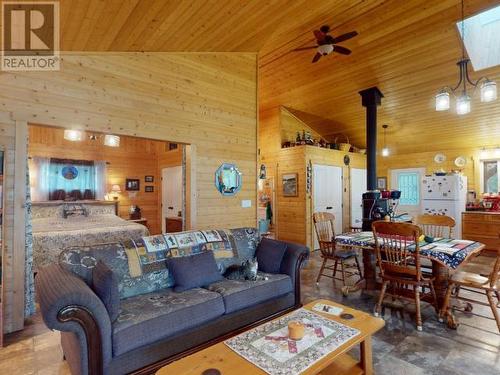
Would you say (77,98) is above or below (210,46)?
below

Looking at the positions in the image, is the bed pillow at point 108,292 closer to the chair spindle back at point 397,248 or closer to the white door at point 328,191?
the chair spindle back at point 397,248

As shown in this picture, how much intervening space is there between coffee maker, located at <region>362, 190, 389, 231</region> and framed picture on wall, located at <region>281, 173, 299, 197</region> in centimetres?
157

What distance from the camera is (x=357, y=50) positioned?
4.55m

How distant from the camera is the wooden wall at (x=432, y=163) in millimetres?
6523

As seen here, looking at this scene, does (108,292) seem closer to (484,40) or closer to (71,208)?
(71,208)

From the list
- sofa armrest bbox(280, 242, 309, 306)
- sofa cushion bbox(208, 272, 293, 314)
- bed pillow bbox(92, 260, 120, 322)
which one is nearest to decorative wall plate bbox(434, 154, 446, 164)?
sofa armrest bbox(280, 242, 309, 306)

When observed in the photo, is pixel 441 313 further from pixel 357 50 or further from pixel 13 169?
pixel 13 169

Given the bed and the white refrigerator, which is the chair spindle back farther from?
the white refrigerator

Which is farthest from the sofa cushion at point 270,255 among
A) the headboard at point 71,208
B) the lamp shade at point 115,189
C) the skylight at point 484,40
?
the lamp shade at point 115,189

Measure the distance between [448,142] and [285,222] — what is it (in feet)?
14.0

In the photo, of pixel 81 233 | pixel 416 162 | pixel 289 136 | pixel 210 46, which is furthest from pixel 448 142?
pixel 81 233

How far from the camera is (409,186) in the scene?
25.2 feet

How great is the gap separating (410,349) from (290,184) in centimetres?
439

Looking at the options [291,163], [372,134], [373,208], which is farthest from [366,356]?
[291,163]
